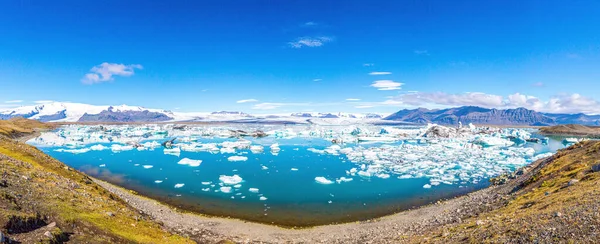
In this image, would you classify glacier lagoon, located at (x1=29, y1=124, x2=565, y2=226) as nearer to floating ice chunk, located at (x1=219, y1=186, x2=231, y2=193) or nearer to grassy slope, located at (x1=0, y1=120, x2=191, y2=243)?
floating ice chunk, located at (x1=219, y1=186, x2=231, y2=193)

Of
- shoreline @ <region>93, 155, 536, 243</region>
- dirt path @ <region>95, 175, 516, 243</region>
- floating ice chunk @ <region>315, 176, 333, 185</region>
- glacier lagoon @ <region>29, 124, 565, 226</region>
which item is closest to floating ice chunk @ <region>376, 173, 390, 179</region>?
glacier lagoon @ <region>29, 124, 565, 226</region>

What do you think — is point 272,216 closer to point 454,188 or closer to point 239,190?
point 239,190

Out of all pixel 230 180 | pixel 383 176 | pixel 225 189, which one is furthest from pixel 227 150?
pixel 383 176

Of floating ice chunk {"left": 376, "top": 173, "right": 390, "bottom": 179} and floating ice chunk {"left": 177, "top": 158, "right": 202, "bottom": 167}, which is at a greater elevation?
floating ice chunk {"left": 177, "top": 158, "right": 202, "bottom": 167}

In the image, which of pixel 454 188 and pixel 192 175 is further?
pixel 192 175

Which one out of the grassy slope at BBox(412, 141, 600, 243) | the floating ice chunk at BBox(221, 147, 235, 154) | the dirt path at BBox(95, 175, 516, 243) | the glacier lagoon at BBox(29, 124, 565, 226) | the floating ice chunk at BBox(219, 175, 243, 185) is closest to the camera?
the grassy slope at BBox(412, 141, 600, 243)

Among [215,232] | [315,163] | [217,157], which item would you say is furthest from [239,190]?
[217,157]

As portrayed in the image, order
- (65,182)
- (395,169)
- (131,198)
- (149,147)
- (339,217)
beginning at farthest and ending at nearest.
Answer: (149,147) → (395,169) → (131,198) → (339,217) → (65,182)

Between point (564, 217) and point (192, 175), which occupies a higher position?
point (564, 217)

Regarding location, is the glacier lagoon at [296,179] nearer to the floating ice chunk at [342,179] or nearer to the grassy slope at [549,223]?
the floating ice chunk at [342,179]

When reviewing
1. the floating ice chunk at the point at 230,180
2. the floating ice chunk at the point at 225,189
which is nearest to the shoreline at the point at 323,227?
the floating ice chunk at the point at 225,189

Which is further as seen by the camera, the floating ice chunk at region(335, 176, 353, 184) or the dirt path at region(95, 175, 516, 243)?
the floating ice chunk at region(335, 176, 353, 184)

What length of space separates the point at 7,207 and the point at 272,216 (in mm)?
17139

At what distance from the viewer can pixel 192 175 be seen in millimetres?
40094
